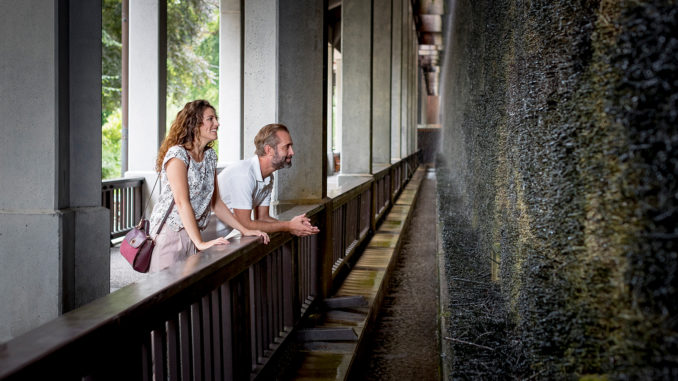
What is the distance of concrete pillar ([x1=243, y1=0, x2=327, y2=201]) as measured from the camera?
21.0 ft

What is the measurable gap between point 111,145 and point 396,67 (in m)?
17.5

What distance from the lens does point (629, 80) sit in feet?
5.33

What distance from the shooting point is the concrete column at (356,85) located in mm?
12648

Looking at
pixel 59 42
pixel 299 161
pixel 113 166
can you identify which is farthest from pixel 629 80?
pixel 113 166

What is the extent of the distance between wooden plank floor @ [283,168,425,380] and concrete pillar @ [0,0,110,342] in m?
1.71

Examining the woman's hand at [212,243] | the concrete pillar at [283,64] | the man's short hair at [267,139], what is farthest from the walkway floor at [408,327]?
the woman's hand at [212,243]

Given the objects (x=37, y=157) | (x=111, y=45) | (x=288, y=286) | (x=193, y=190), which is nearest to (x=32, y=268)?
(x=37, y=157)

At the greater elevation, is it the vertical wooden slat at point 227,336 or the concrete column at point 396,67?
the concrete column at point 396,67

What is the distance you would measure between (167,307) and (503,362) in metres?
1.47

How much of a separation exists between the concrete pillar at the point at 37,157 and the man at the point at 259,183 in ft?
3.17

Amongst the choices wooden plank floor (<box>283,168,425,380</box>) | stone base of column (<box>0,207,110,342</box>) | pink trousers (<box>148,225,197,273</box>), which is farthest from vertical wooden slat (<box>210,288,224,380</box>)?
wooden plank floor (<box>283,168,425,380</box>)

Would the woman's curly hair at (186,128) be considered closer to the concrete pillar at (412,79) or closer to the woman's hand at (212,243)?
the woman's hand at (212,243)

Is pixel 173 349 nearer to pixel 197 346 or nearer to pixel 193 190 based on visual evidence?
pixel 197 346

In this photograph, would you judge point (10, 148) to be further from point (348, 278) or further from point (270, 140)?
point (348, 278)
